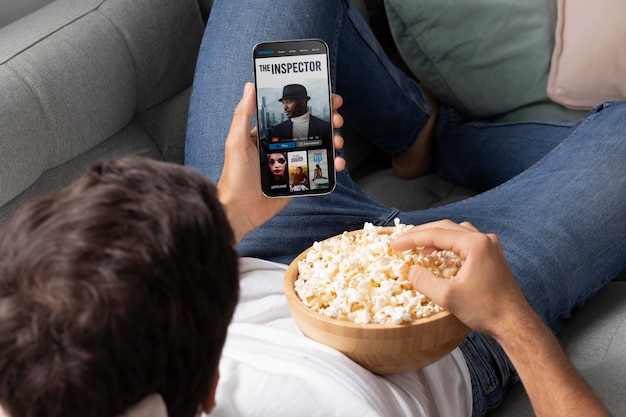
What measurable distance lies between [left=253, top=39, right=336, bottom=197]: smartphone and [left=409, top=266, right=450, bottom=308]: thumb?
0.34 m

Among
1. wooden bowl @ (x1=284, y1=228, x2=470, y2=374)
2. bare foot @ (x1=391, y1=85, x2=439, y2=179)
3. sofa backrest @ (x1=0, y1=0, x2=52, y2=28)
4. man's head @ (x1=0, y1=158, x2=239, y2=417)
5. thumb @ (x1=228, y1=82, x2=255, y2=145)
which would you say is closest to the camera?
man's head @ (x1=0, y1=158, x2=239, y2=417)

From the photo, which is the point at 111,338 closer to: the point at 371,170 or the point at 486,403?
the point at 486,403

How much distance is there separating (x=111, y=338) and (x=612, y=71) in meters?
1.38

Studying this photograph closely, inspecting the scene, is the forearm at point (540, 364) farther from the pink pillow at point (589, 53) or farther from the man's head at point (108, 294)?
the pink pillow at point (589, 53)

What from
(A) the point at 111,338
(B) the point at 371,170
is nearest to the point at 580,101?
(B) the point at 371,170

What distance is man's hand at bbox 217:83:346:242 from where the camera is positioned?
121 cm

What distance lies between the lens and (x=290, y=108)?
1.21 meters

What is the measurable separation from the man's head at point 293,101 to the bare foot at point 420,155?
648 mm

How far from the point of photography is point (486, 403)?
3.90 ft

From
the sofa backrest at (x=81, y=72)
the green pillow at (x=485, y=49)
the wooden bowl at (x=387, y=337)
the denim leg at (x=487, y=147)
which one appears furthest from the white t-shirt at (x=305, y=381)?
the green pillow at (x=485, y=49)

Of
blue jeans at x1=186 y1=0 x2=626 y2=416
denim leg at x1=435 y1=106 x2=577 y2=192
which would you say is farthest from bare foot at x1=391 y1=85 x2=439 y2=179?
blue jeans at x1=186 y1=0 x2=626 y2=416

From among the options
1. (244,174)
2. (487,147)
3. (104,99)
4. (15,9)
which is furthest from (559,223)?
(15,9)

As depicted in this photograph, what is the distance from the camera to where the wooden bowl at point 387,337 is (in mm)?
906

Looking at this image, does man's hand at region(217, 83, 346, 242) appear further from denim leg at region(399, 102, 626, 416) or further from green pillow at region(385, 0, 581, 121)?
green pillow at region(385, 0, 581, 121)
